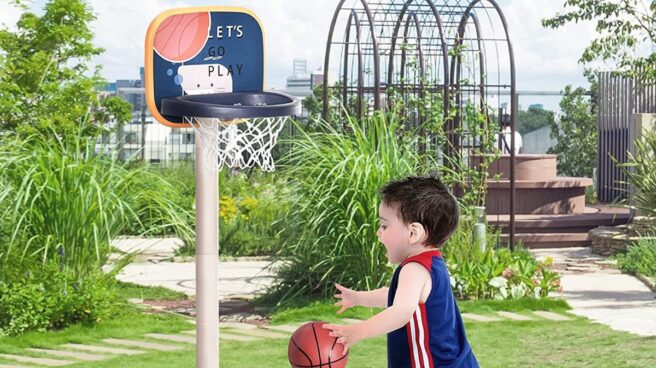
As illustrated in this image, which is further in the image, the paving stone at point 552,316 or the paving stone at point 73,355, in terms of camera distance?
the paving stone at point 552,316

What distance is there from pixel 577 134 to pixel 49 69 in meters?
13.0

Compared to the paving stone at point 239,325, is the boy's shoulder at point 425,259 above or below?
above

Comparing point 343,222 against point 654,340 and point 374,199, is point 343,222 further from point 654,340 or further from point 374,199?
point 654,340

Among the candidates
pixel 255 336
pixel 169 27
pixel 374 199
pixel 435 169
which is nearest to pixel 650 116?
pixel 435 169

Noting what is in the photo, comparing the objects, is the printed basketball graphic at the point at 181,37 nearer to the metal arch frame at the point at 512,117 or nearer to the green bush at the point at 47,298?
the green bush at the point at 47,298

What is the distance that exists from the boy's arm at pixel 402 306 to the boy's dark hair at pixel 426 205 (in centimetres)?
12

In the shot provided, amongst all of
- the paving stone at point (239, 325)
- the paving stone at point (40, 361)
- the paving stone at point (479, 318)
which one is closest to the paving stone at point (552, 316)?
the paving stone at point (479, 318)

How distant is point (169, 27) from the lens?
15.6ft

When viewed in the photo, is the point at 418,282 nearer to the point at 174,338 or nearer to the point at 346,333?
the point at 346,333

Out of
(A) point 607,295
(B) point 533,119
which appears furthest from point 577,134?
(A) point 607,295

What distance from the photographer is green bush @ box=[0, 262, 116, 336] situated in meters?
7.94

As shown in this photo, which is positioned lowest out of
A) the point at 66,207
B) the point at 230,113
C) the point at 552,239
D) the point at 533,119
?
the point at 552,239

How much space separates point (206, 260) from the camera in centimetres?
484

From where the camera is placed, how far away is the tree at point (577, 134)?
24.8 meters
